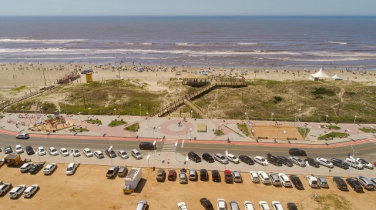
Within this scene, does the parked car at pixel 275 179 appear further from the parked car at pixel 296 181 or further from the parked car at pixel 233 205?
the parked car at pixel 233 205

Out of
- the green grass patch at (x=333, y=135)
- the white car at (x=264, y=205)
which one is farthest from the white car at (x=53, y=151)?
the green grass patch at (x=333, y=135)

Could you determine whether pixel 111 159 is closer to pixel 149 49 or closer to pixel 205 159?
pixel 205 159

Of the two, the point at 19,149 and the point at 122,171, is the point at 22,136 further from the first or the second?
the point at 122,171

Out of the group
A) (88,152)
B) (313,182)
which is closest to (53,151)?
(88,152)

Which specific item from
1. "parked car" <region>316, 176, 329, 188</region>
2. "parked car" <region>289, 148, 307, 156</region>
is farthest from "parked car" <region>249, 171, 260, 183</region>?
"parked car" <region>289, 148, 307, 156</region>

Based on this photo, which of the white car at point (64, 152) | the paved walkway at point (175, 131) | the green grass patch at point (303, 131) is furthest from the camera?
the green grass patch at point (303, 131)
